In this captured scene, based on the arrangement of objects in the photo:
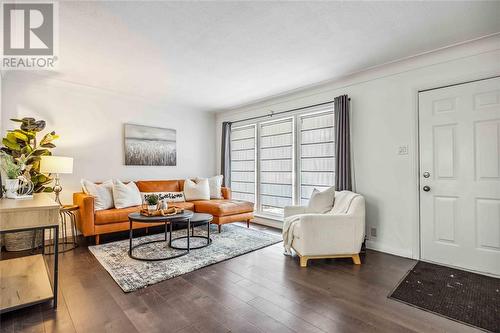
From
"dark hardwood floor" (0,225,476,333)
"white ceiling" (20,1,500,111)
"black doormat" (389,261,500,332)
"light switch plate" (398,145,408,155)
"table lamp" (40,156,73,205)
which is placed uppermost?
"white ceiling" (20,1,500,111)

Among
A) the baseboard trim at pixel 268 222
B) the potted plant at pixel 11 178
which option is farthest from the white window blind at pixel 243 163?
the potted plant at pixel 11 178

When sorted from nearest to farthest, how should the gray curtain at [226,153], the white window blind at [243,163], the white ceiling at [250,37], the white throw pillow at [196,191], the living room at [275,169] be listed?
1. the living room at [275,169]
2. the white ceiling at [250,37]
3. the white throw pillow at [196,191]
4. the white window blind at [243,163]
5. the gray curtain at [226,153]

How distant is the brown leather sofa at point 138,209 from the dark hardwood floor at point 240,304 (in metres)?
0.78

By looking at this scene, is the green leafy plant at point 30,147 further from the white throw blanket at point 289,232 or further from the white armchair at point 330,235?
the white armchair at point 330,235

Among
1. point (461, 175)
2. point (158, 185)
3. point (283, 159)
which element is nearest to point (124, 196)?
point (158, 185)

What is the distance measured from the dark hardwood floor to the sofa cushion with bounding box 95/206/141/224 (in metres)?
0.81

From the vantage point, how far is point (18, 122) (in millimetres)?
3709

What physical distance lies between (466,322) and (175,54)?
3.72 meters

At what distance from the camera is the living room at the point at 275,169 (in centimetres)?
205

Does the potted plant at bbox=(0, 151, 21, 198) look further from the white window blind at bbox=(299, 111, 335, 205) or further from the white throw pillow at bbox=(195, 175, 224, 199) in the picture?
the white window blind at bbox=(299, 111, 335, 205)

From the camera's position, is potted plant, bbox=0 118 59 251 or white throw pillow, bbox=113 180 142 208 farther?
white throw pillow, bbox=113 180 142 208

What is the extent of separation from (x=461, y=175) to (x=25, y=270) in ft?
15.1

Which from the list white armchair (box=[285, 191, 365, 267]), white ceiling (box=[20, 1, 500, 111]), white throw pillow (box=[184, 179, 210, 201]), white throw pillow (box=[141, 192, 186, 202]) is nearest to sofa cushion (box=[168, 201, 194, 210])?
white throw pillow (box=[141, 192, 186, 202])

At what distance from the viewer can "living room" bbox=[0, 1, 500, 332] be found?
80.7 inches
